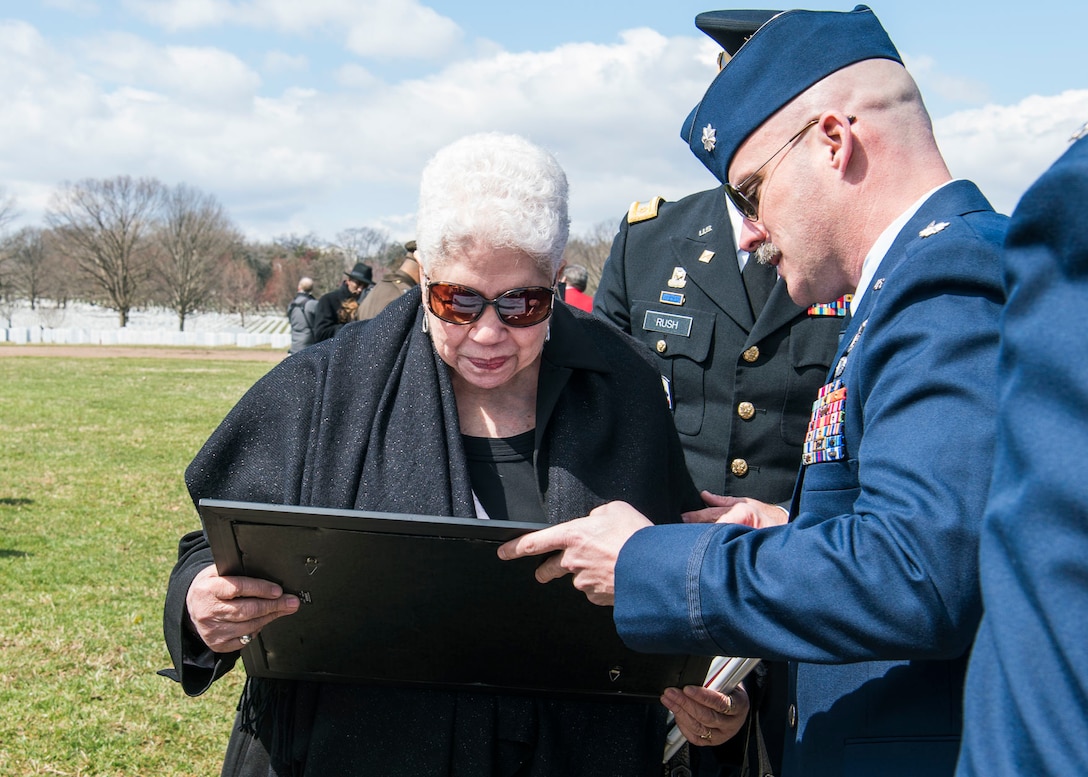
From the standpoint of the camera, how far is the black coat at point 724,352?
325 centimetres

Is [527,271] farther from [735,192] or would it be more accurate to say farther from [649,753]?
[649,753]

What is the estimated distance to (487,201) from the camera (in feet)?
7.26

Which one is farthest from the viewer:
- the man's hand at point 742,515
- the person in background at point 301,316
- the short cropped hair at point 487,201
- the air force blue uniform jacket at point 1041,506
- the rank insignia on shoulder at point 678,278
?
the person in background at point 301,316

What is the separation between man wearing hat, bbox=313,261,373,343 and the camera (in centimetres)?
1448

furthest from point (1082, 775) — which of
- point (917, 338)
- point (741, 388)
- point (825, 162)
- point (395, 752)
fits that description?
point (741, 388)

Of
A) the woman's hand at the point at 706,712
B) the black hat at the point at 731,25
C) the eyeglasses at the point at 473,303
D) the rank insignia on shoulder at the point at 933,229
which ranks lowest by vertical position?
the woman's hand at the point at 706,712

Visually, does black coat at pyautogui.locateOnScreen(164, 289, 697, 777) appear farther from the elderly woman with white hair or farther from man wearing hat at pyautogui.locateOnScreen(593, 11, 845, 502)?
man wearing hat at pyautogui.locateOnScreen(593, 11, 845, 502)

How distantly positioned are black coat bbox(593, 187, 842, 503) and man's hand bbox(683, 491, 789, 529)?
73 centimetres

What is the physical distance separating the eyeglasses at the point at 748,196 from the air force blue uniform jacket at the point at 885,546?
275 millimetres

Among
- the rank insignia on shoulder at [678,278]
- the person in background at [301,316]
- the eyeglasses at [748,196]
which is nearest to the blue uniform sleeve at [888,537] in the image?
the eyeglasses at [748,196]

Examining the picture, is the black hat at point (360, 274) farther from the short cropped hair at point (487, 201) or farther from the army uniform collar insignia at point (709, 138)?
the army uniform collar insignia at point (709, 138)

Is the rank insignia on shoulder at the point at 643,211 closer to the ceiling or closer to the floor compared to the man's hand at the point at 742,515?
closer to the ceiling

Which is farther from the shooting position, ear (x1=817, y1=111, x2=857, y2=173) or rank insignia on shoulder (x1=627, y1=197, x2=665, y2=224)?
rank insignia on shoulder (x1=627, y1=197, x2=665, y2=224)

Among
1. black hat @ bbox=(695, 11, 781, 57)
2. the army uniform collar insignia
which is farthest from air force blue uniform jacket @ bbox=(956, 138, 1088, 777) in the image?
black hat @ bbox=(695, 11, 781, 57)
